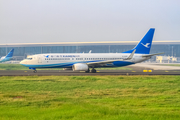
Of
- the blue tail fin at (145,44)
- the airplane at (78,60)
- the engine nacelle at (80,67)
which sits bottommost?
the engine nacelle at (80,67)

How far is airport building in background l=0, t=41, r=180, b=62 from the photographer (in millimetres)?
141625

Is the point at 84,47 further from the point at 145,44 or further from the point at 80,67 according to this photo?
the point at 80,67

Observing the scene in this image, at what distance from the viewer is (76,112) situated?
10586 millimetres

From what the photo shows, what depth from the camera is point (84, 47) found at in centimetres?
14462

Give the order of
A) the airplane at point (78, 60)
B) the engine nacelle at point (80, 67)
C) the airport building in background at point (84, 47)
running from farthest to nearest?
the airport building in background at point (84, 47), the airplane at point (78, 60), the engine nacelle at point (80, 67)

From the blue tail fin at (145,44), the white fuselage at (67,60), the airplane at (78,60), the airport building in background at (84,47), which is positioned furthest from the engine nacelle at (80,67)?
the airport building in background at (84,47)

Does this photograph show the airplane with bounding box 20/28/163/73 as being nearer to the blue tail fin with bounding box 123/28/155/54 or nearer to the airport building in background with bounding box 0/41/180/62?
the blue tail fin with bounding box 123/28/155/54

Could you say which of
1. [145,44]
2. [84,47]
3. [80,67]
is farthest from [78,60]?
[84,47]

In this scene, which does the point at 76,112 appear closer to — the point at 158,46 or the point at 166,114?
the point at 166,114

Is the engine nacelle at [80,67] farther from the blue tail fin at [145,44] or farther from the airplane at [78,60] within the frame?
the blue tail fin at [145,44]

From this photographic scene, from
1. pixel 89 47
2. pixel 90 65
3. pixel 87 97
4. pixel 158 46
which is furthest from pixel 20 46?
pixel 87 97

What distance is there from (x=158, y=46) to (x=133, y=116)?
140 meters

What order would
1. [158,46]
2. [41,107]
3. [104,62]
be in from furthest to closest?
[158,46] < [104,62] < [41,107]

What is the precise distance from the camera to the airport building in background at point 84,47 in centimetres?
14162
